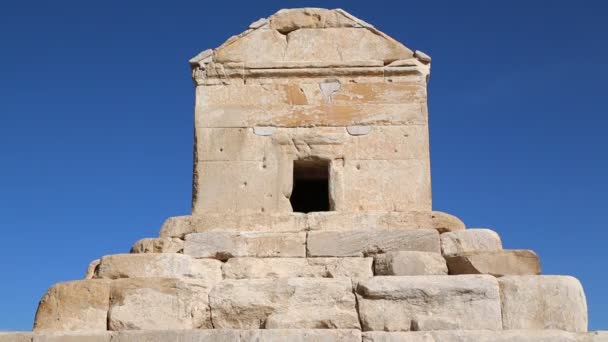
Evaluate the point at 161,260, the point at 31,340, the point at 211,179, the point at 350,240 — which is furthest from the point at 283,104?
the point at 31,340

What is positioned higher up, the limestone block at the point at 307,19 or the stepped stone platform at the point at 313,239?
the limestone block at the point at 307,19

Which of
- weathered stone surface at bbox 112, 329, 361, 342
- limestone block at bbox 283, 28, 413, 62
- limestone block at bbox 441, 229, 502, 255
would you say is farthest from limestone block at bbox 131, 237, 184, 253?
limestone block at bbox 283, 28, 413, 62

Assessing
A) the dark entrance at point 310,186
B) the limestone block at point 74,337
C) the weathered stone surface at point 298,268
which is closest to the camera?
the limestone block at point 74,337

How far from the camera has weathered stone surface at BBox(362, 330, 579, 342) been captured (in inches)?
231

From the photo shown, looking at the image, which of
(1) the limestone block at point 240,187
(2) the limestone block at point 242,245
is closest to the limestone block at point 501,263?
(2) the limestone block at point 242,245

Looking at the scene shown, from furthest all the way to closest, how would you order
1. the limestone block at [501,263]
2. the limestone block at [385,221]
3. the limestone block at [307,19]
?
the limestone block at [307,19] < the limestone block at [385,221] < the limestone block at [501,263]

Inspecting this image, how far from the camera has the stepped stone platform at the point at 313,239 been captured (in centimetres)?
614

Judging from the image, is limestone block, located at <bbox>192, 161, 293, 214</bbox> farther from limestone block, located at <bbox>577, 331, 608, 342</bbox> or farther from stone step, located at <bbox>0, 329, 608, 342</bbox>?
limestone block, located at <bbox>577, 331, 608, 342</bbox>

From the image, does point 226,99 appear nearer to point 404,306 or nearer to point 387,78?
point 387,78

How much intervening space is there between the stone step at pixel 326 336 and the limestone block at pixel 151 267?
668 millimetres

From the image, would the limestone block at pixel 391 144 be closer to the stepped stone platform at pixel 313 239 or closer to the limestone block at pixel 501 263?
the stepped stone platform at pixel 313 239

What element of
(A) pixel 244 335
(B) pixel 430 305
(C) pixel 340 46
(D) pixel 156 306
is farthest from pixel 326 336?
(C) pixel 340 46

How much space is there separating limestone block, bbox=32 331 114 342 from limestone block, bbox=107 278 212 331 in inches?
7.6

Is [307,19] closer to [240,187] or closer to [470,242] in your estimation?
[240,187]
